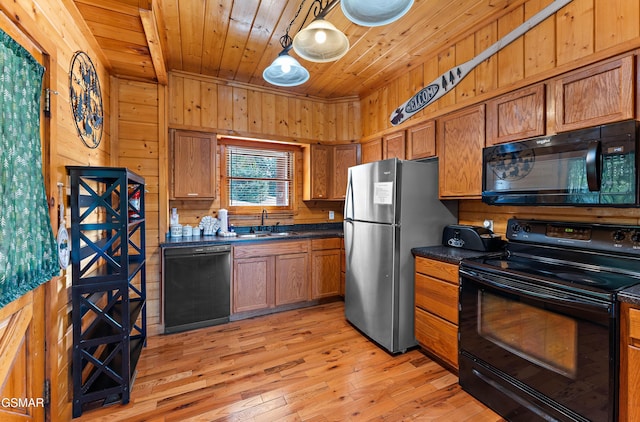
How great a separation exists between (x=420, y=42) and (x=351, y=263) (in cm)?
217

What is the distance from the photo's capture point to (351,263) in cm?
301

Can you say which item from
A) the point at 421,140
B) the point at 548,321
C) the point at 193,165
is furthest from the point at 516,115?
the point at 193,165

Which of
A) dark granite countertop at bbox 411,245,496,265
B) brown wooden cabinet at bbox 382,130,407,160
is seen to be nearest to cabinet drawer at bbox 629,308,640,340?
dark granite countertop at bbox 411,245,496,265

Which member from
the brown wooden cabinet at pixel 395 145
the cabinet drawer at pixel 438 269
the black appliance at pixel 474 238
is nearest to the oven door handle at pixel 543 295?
the cabinet drawer at pixel 438 269

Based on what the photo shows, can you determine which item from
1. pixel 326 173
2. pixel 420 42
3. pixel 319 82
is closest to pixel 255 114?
pixel 319 82

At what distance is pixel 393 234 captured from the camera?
2438 millimetres

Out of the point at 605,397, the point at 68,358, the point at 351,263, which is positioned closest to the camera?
the point at 605,397

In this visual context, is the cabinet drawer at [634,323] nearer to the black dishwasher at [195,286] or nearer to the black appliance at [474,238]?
the black appliance at [474,238]

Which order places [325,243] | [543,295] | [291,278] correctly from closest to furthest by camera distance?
[543,295]
[291,278]
[325,243]

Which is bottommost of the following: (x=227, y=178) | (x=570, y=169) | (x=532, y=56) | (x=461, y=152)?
(x=570, y=169)

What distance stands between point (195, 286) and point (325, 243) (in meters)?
Result: 1.52

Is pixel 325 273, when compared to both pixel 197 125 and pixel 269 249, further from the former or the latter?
pixel 197 125

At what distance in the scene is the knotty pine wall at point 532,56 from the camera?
5.41ft

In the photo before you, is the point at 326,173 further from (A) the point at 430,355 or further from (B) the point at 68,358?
(B) the point at 68,358
